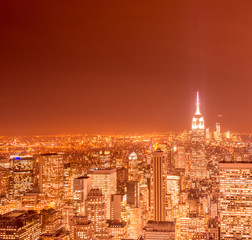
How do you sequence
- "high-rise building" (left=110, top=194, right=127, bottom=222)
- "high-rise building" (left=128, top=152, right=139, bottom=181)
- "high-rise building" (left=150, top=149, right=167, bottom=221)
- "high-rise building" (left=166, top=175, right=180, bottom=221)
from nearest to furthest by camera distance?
"high-rise building" (left=110, top=194, right=127, bottom=222) < "high-rise building" (left=166, top=175, right=180, bottom=221) < "high-rise building" (left=150, top=149, right=167, bottom=221) < "high-rise building" (left=128, top=152, right=139, bottom=181)

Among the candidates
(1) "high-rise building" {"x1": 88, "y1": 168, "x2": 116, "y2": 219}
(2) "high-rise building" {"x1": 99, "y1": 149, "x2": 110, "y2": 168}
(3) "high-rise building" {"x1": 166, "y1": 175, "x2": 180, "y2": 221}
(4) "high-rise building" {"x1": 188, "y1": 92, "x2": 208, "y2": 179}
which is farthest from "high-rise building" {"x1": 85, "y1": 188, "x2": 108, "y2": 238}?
(4) "high-rise building" {"x1": 188, "y1": 92, "x2": 208, "y2": 179}

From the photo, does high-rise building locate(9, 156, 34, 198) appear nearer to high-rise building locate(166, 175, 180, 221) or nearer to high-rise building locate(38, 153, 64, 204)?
high-rise building locate(38, 153, 64, 204)

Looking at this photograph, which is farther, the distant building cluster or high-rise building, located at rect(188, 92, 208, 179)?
high-rise building, located at rect(188, 92, 208, 179)

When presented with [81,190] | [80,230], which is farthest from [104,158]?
[80,230]

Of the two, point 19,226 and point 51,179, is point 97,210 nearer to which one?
point 19,226

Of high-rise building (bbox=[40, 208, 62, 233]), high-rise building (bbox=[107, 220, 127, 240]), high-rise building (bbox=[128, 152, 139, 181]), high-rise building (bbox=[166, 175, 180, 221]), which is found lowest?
high-rise building (bbox=[107, 220, 127, 240])

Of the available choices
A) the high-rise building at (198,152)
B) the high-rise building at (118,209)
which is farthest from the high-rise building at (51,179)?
the high-rise building at (198,152)

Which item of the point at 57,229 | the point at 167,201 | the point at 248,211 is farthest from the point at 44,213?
the point at 248,211
